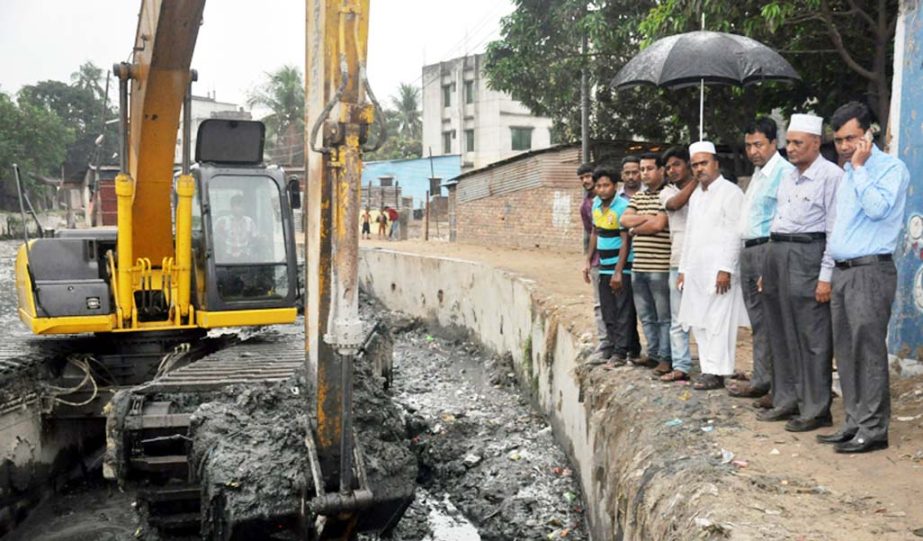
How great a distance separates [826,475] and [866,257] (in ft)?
3.49

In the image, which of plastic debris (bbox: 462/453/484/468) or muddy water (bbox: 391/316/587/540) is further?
plastic debris (bbox: 462/453/484/468)

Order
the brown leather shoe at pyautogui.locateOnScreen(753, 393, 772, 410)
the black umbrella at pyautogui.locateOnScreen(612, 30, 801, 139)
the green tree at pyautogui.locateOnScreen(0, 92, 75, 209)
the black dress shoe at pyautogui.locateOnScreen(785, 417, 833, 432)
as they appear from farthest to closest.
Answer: the green tree at pyautogui.locateOnScreen(0, 92, 75, 209)
the black umbrella at pyautogui.locateOnScreen(612, 30, 801, 139)
the brown leather shoe at pyautogui.locateOnScreen(753, 393, 772, 410)
the black dress shoe at pyautogui.locateOnScreen(785, 417, 833, 432)

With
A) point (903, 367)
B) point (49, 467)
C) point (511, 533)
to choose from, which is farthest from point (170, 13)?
point (903, 367)

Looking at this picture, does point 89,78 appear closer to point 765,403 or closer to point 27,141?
point 27,141

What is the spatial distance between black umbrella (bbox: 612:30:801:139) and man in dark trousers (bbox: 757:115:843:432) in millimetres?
2859

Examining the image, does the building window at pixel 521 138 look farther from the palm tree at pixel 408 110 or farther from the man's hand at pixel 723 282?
the man's hand at pixel 723 282

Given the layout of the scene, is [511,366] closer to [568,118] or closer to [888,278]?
[888,278]

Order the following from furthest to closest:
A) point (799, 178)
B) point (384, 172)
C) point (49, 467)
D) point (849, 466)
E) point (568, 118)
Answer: point (384, 172), point (568, 118), point (49, 467), point (799, 178), point (849, 466)

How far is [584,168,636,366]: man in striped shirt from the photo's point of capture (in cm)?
609

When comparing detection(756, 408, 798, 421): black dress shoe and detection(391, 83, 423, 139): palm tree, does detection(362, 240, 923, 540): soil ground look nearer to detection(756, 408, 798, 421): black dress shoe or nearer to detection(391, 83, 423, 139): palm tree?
detection(756, 408, 798, 421): black dress shoe

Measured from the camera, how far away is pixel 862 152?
12.7 ft

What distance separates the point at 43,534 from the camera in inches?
251

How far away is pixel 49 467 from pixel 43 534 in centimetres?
69

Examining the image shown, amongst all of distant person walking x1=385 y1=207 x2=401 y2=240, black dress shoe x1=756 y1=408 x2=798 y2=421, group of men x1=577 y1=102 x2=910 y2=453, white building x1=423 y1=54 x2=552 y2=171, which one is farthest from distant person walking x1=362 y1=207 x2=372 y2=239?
black dress shoe x1=756 y1=408 x2=798 y2=421
